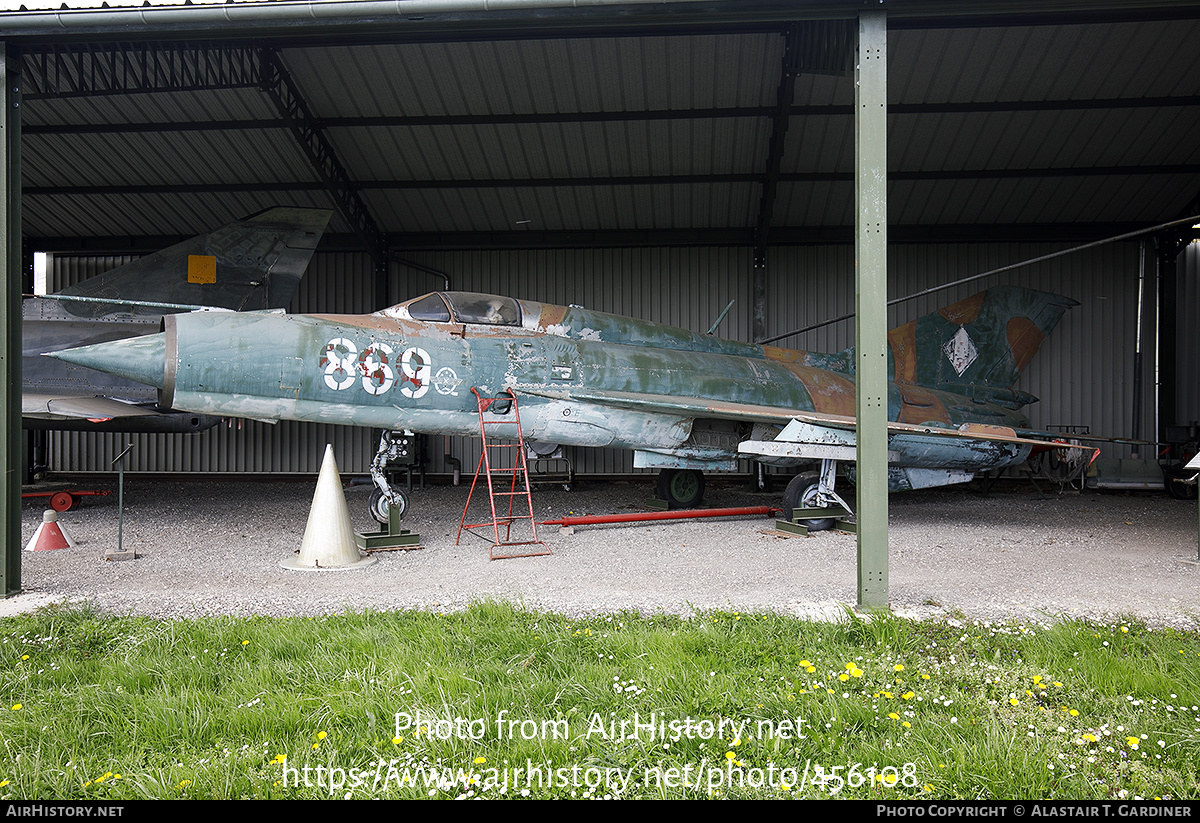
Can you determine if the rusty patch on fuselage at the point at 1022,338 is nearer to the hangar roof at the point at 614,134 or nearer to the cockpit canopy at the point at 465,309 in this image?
the hangar roof at the point at 614,134

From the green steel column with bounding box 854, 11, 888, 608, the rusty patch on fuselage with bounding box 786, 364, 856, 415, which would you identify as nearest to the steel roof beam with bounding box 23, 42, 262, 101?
the green steel column with bounding box 854, 11, 888, 608

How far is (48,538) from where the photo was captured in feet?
23.1

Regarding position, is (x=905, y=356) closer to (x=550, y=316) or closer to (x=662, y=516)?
(x=662, y=516)

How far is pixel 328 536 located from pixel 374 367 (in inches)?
77.9

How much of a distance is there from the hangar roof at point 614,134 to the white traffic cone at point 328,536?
6.02 metres

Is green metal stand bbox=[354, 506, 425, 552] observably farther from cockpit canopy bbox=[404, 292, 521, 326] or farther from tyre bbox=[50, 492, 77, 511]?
tyre bbox=[50, 492, 77, 511]

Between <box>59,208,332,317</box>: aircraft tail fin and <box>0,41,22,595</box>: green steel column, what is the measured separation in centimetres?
633

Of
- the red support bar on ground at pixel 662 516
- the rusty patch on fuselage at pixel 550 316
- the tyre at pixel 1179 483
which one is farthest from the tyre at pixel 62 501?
the tyre at pixel 1179 483

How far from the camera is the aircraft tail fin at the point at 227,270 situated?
11.2 meters

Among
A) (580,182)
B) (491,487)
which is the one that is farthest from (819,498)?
(580,182)

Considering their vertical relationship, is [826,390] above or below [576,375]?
below

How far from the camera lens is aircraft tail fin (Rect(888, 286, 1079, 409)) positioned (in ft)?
37.9

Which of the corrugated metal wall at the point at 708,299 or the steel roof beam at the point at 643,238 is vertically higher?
→ the steel roof beam at the point at 643,238

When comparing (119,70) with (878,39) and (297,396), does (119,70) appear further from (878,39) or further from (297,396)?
(878,39)
